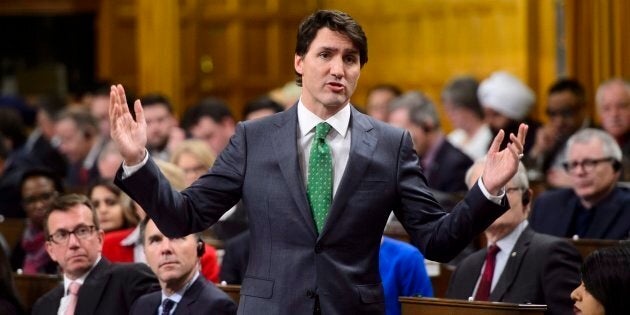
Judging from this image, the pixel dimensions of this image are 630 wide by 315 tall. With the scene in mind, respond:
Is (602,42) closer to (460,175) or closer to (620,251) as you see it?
(460,175)

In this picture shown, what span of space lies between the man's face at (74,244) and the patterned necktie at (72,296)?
1.6 inches

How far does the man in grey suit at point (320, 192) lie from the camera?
133 inches

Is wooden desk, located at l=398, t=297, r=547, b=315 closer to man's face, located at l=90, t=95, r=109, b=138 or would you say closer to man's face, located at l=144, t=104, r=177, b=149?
man's face, located at l=144, t=104, r=177, b=149

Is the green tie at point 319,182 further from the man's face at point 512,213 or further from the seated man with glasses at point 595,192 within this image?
the seated man with glasses at point 595,192

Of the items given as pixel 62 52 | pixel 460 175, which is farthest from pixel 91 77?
pixel 460 175

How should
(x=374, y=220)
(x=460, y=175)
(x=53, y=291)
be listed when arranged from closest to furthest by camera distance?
(x=374, y=220) → (x=53, y=291) → (x=460, y=175)

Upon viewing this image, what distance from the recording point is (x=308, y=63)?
3.46 meters

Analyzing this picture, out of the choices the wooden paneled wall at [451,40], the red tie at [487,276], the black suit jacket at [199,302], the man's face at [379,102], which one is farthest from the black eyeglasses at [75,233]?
the wooden paneled wall at [451,40]

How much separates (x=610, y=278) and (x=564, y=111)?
194 inches

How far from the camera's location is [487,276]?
4980mm

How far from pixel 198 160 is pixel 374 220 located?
345 cm

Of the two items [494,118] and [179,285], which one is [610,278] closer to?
[179,285]

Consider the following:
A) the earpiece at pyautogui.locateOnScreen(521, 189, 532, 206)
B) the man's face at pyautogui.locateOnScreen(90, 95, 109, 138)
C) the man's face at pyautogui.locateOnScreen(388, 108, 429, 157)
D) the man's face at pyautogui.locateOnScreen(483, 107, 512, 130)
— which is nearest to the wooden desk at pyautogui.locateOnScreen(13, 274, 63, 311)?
the earpiece at pyautogui.locateOnScreen(521, 189, 532, 206)

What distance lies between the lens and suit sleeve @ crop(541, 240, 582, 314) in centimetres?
463
